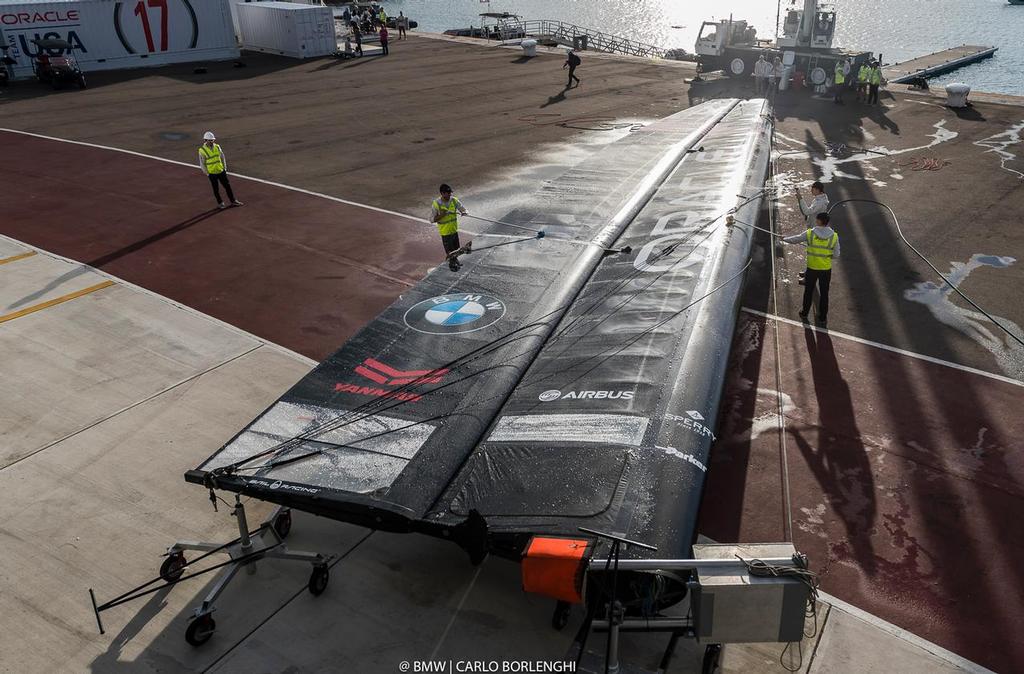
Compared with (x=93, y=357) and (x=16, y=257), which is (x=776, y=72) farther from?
(x=93, y=357)

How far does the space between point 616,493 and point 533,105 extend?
28.7 metres

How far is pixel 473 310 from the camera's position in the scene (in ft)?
35.7

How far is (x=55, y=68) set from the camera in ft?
117

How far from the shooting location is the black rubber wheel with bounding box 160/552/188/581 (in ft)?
25.1

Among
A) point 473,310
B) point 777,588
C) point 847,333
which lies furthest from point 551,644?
point 847,333

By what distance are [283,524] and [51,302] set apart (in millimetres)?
9058

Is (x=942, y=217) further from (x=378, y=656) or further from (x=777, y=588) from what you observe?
(x=378, y=656)

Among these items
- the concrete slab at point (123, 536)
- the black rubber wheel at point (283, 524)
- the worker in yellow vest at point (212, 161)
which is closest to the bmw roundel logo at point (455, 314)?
the concrete slab at point (123, 536)

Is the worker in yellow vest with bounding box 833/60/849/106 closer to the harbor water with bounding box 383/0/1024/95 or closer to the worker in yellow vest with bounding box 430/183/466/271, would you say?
the harbor water with bounding box 383/0/1024/95

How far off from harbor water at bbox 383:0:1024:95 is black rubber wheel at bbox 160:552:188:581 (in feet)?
179

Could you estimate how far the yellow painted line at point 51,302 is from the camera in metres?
13.6

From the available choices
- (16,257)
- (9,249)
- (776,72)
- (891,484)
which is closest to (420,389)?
(891,484)

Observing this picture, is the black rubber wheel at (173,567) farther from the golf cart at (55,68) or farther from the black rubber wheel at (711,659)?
the golf cart at (55,68)

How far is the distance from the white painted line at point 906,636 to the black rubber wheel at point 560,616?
284 cm
